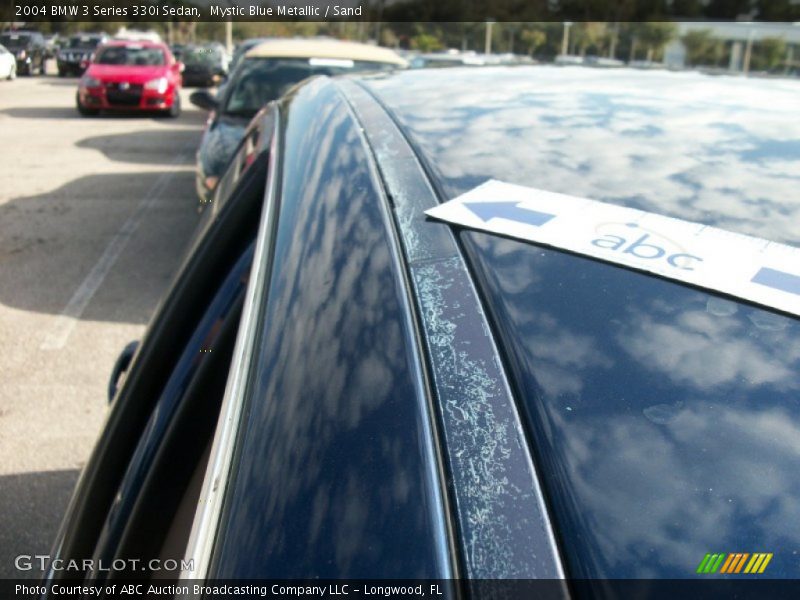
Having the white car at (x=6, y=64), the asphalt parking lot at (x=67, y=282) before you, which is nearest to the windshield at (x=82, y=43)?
the white car at (x=6, y=64)

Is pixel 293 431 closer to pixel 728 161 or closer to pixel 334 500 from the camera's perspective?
pixel 334 500

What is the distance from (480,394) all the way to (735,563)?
28cm

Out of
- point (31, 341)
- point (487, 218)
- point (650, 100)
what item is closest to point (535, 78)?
point (650, 100)

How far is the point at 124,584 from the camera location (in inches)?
51.8

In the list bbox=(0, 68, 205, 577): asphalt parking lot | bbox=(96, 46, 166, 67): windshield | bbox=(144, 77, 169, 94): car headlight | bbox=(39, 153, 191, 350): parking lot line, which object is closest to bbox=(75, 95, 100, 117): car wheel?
bbox=(96, 46, 166, 67): windshield

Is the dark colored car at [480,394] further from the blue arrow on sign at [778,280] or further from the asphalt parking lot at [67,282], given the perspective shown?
the asphalt parking lot at [67,282]

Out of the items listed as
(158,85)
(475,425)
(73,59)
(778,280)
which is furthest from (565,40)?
(475,425)

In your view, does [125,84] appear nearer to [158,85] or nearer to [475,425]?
[158,85]

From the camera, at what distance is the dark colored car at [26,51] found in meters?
27.2

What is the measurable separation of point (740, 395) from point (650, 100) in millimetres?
1183

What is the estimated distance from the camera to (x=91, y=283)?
6008 mm

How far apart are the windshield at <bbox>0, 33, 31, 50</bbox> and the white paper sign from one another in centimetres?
3084

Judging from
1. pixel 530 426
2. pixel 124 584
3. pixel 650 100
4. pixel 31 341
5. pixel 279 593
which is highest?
pixel 650 100

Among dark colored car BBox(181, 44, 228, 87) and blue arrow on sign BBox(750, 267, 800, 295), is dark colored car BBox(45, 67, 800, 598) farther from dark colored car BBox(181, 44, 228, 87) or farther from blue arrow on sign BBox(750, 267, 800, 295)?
dark colored car BBox(181, 44, 228, 87)
